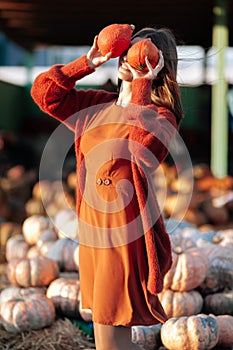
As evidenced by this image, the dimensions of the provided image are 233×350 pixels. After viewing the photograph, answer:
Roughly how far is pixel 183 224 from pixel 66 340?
174cm

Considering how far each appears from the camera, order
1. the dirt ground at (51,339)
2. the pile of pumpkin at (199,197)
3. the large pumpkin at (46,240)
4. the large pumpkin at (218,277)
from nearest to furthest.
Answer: the dirt ground at (51,339) < the large pumpkin at (218,277) < the large pumpkin at (46,240) < the pile of pumpkin at (199,197)

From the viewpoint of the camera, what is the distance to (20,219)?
7.89 m

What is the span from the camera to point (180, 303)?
4176 mm

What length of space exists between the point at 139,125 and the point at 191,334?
144cm

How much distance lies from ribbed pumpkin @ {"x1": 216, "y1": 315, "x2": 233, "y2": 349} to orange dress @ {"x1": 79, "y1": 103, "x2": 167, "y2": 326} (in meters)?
0.99

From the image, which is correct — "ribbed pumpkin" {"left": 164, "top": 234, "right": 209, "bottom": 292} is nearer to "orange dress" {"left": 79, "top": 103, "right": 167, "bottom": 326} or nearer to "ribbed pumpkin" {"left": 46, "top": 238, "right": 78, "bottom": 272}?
"ribbed pumpkin" {"left": 46, "top": 238, "right": 78, "bottom": 272}

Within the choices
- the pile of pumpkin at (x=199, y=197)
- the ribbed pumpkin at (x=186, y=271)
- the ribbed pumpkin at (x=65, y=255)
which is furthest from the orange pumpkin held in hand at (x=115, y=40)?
the pile of pumpkin at (x=199, y=197)

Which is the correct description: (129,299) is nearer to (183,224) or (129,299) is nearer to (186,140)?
(183,224)

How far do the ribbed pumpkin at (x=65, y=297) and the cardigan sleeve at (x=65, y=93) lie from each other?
164cm

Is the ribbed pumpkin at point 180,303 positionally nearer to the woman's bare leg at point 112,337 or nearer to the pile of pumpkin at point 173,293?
the pile of pumpkin at point 173,293

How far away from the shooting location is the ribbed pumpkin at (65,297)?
4.43 meters

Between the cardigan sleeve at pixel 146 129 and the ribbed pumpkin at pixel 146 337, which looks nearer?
the cardigan sleeve at pixel 146 129

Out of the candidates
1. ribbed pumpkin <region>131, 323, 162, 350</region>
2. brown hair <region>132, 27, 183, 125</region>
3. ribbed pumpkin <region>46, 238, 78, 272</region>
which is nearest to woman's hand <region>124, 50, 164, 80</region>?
brown hair <region>132, 27, 183, 125</region>

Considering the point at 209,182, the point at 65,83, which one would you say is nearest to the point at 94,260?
the point at 65,83
